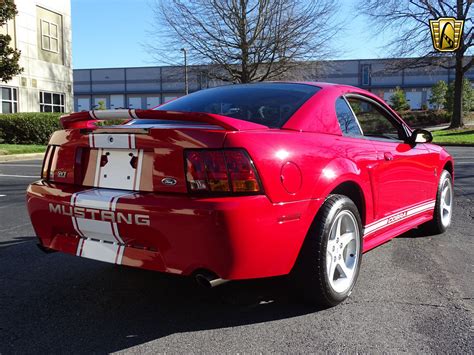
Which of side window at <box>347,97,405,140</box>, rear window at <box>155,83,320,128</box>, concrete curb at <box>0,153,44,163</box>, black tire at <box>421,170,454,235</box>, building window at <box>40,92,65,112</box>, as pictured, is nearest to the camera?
rear window at <box>155,83,320,128</box>

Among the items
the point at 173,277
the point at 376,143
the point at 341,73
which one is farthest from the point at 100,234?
the point at 341,73

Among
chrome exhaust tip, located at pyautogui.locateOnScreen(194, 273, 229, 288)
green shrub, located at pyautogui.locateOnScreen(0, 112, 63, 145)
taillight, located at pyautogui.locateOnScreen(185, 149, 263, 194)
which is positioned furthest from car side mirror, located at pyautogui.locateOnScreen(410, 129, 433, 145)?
green shrub, located at pyautogui.locateOnScreen(0, 112, 63, 145)

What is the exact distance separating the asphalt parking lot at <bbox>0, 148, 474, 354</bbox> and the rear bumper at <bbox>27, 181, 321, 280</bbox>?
0.38 m

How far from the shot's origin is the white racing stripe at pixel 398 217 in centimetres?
364

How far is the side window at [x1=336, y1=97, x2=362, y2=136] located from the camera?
11.7ft

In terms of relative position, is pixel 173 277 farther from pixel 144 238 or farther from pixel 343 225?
pixel 343 225

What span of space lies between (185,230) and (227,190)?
0.31m

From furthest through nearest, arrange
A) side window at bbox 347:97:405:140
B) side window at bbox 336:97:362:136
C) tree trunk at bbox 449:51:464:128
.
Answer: tree trunk at bbox 449:51:464:128
side window at bbox 347:97:405:140
side window at bbox 336:97:362:136

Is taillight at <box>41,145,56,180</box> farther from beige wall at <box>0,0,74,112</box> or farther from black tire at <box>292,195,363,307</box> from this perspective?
beige wall at <box>0,0,74,112</box>

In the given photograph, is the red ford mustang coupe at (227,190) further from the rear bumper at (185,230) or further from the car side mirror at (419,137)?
the car side mirror at (419,137)

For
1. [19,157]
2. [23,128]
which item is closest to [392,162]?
[19,157]

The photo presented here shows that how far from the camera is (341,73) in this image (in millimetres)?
62406

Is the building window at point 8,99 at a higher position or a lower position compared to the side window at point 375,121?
higher

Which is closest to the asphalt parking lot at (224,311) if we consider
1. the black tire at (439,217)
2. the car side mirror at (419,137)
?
the black tire at (439,217)
